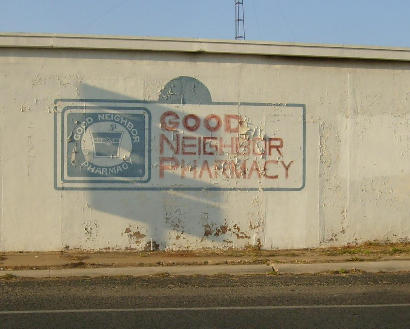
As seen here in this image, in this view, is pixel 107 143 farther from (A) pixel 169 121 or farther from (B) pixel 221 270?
(B) pixel 221 270

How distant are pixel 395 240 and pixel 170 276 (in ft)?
18.3

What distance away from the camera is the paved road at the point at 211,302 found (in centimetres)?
716

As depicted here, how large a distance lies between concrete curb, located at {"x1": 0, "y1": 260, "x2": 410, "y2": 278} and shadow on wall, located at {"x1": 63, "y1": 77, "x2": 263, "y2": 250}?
1534mm

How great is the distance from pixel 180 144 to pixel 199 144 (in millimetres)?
403

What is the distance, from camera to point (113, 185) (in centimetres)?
1244

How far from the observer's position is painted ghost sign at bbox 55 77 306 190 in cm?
1238

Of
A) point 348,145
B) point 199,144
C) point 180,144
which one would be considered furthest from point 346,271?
point 180,144

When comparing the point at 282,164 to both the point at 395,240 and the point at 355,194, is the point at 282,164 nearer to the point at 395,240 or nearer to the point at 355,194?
the point at 355,194

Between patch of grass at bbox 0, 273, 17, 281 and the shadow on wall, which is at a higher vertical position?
the shadow on wall

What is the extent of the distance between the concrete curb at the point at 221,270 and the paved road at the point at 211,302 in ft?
1.22

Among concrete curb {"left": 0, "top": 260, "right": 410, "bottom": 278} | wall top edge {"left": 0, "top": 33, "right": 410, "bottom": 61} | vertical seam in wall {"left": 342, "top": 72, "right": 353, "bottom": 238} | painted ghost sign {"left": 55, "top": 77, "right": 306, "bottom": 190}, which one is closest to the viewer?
concrete curb {"left": 0, "top": 260, "right": 410, "bottom": 278}

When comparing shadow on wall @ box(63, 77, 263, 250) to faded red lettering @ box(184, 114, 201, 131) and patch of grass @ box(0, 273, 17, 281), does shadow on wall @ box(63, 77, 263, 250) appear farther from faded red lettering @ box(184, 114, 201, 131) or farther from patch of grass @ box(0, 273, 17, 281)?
patch of grass @ box(0, 273, 17, 281)

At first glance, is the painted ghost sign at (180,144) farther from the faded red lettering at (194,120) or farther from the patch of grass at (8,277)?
the patch of grass at (8,277)

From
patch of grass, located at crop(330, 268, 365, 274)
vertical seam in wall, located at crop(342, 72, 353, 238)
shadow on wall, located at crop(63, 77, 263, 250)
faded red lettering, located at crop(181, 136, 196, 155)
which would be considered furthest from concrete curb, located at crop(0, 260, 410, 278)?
faded red lettering, located at crop(181, 136, 196, 155)
